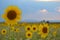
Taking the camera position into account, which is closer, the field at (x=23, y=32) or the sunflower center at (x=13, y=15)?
the sunflower center at (x=13, y=15)

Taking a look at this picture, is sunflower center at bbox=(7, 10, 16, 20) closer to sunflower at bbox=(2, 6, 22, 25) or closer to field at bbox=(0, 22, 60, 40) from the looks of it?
sunflower at bbox=(2, 6, 22, 25)

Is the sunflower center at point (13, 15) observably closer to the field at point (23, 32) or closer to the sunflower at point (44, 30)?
the field at point (23, 32)

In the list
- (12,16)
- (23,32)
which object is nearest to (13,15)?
(12,16)

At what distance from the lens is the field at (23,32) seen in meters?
0.97

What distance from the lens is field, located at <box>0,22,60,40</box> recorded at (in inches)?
38.3

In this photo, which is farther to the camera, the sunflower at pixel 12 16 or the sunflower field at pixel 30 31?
the sunflower field at pixel 30 31

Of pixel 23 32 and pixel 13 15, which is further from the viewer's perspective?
pixel 23 32

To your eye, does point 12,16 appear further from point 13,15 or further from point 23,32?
point 23,32

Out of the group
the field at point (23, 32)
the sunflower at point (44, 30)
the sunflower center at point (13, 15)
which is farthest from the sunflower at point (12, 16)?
the sunflower at point (44, 30)

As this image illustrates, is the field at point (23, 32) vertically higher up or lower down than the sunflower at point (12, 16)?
lower down

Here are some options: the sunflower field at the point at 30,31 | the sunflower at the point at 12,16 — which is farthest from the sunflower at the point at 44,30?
the sunflower at the point at 12,16

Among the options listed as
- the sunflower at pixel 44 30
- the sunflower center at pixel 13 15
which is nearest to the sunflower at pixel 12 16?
the sunflower center at pixel 13 15

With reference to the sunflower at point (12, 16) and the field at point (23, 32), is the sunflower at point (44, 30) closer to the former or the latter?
the field at point (23, 32)

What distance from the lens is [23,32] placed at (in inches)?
38.8
